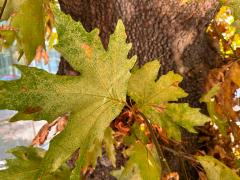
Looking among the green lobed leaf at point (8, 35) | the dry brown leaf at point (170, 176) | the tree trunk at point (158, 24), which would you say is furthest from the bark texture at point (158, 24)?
the dry brown leaf at point (170, 176)

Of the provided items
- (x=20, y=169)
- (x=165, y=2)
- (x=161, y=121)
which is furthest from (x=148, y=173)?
(x=165, y=2)

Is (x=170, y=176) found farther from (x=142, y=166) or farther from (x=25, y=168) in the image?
(x=25, y=168)

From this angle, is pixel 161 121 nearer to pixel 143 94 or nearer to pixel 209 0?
pixel 143 94

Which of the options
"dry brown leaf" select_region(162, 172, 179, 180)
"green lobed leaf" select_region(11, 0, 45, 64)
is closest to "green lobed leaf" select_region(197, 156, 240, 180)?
"dry brown leaf" select_region(162, 172, 179, 180)

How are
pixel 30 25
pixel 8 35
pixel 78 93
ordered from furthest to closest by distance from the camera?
pixel 8 35 → pixel 30 25 → pixel 78 93

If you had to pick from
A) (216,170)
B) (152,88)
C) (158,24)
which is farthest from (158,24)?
(216,170)

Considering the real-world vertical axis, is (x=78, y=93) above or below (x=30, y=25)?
below

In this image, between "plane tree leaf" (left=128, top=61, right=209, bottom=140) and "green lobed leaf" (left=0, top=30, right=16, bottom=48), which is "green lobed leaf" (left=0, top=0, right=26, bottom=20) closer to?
"green lobed leaf" (left=0, top=30, right=16, bottom=48)

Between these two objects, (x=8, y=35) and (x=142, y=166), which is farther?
(x=8, y=35)
